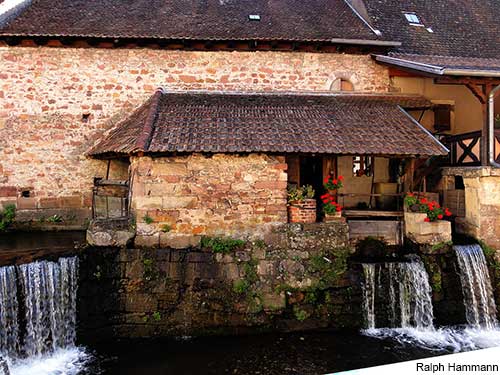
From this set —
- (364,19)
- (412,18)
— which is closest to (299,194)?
(364,19)

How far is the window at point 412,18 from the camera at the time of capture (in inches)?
445

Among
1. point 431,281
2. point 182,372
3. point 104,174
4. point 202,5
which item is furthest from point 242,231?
point 202,5

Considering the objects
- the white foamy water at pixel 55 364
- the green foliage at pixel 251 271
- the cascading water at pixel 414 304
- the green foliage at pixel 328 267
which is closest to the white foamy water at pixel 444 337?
the cascading water at pixel 414 304

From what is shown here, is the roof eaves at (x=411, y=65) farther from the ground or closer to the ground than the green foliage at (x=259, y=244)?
farther from the ground

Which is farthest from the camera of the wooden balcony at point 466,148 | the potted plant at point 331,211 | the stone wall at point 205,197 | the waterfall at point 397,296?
the wooden balcony at point 466,148

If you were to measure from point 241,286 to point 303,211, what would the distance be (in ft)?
6.15

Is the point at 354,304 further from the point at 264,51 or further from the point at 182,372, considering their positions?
the point at 264,51

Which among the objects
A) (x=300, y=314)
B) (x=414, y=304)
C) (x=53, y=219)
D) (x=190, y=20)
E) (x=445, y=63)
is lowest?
(x=300, y=314)

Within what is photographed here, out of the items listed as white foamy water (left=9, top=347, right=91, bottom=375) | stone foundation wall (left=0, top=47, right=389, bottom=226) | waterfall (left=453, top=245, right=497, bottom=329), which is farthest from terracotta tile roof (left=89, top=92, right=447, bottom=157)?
white foamy water (left=9, top=347, right=91, bottom=375)

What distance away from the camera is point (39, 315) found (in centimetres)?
602

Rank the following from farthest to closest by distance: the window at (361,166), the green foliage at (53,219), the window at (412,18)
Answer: the window at (412,18)
the window at (361,166)
the green foliage at (53,219)

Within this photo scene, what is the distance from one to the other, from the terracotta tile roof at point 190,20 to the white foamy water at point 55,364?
23.1 feet

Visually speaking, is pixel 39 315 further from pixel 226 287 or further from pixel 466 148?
pixel 466 148

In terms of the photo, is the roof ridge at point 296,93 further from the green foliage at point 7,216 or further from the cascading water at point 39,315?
the cascading water at point 39,315
